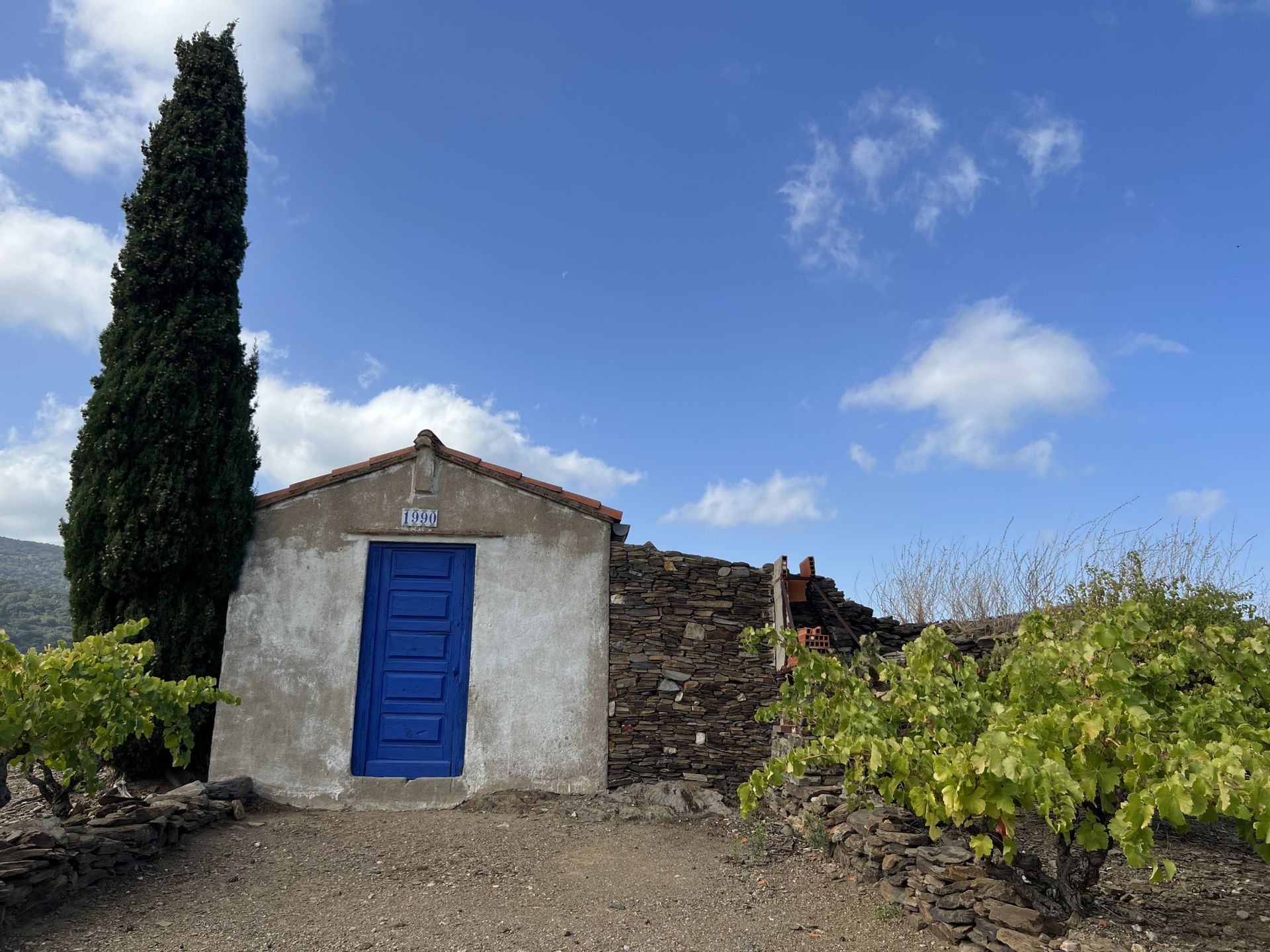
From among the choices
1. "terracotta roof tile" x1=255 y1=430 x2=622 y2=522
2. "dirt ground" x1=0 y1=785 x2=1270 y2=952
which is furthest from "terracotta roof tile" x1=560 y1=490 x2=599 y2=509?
"dirt ground" x1=0 y1=785 x2=1270 y2=952

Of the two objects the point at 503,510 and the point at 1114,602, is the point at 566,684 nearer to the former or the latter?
the point at 503,510

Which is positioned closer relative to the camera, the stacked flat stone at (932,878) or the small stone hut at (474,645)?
the stacked flat stone at (932,878)

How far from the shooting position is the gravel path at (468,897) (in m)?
4.56

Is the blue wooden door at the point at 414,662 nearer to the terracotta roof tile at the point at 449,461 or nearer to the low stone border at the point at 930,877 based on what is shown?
the terracotta roof tile at the point at 449,461

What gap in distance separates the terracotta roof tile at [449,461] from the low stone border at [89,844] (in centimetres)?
295

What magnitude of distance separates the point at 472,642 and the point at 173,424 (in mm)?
3755

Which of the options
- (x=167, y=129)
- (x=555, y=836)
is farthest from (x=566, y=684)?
(x=167, y=129)

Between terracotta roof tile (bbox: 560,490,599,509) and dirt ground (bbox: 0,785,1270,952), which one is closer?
dirt ground (bbox: 0,785,1270,952)

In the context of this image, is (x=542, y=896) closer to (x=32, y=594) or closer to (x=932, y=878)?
(x=932, y=878)

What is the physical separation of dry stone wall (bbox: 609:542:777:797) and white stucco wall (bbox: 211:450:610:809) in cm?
20

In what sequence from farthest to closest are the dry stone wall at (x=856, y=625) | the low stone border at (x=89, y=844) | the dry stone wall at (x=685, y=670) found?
the dry stone wall at (x=856, y=625)
the dry stone wall at (x=685, y=670)
the low stone border at (x=89, y=844)

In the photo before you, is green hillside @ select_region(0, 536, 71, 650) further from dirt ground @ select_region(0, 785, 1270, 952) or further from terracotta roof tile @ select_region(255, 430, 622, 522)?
dirt ground @ select_region(0, 785, 1270, 952)

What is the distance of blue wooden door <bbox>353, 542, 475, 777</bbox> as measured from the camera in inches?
315

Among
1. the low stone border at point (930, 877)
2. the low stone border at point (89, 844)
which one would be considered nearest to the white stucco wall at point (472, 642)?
the low stone border at point (89, 844)
